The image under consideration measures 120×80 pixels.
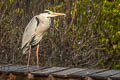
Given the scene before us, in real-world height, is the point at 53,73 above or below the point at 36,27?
below

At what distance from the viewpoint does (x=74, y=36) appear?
9211 millimetres

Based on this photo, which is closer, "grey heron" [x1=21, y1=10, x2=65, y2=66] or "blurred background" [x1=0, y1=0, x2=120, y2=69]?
"grey heron" [x1=21, y1=10, x2=65, y2=66]

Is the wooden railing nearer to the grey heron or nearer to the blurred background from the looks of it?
the grey heron

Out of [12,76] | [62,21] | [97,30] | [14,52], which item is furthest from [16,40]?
[12,76]

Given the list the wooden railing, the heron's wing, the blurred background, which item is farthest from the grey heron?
the blurred background

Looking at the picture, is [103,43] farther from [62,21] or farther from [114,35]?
[62,21]

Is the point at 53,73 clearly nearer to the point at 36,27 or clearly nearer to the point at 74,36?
the point at 36,27

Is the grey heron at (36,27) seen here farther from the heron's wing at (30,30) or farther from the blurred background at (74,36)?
the blurred background at (74,36)

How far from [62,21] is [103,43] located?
90 centimetres

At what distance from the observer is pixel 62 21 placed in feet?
31.1

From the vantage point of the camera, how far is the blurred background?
9203 mm

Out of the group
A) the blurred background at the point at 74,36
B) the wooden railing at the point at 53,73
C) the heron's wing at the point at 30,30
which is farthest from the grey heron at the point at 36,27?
the blurred background at the point at 74,36

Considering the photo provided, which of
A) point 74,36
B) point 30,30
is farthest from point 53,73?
point 74,36

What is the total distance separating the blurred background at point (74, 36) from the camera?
9.20m
